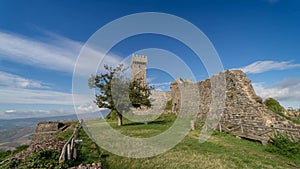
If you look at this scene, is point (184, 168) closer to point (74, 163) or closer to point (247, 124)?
point (74, 163)

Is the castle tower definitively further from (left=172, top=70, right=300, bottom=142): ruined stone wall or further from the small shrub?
(left=172, top=70, right=300, bottom=142): ruined stone wall

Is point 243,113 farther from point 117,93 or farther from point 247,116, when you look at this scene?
point 117,93

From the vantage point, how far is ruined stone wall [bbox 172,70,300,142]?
959 centimetres

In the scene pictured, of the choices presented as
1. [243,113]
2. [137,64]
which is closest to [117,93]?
[243,113]

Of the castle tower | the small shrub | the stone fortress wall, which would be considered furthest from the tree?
the castle tower

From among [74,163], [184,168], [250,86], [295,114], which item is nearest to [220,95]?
[250,86]

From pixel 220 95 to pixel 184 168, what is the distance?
12934mm

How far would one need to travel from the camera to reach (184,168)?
17.6 feet

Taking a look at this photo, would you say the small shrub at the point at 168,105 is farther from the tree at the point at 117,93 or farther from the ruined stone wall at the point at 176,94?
the tree at the point at 117,93

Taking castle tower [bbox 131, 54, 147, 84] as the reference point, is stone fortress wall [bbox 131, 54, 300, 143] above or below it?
below

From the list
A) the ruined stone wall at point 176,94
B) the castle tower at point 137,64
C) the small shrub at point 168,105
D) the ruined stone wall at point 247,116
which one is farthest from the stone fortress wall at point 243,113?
the castle tower at point 137,64

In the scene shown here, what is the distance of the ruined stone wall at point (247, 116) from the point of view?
31.4 feet

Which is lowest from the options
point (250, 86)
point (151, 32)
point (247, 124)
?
point (247, 124)

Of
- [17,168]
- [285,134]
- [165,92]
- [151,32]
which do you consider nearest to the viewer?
[17,168]
